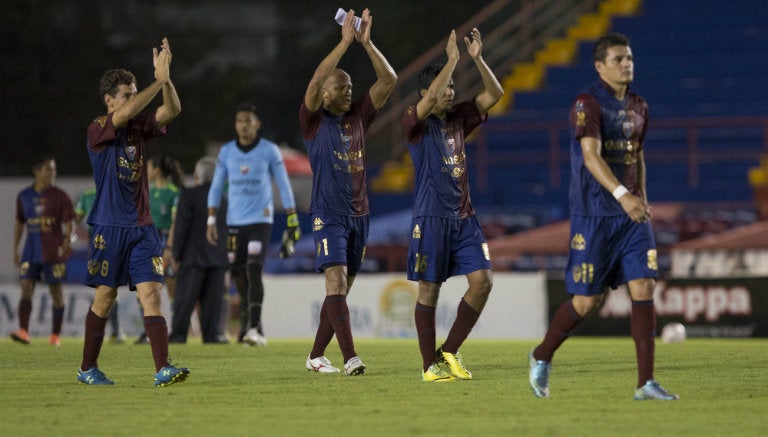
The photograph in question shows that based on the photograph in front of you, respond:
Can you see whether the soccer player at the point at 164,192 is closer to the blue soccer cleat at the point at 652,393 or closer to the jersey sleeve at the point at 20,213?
the jersey sleeve at the point at 20,213

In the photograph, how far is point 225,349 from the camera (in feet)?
49.2

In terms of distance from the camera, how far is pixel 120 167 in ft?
33.6

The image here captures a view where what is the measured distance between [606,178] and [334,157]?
10.3ft

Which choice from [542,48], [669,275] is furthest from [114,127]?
[542,48]

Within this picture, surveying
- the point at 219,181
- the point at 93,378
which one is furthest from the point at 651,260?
the point at 219,181

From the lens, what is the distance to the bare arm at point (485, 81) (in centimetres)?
1025

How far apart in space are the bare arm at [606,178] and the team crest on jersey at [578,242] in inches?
16.1

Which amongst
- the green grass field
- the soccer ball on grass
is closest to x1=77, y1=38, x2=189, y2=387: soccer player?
the green grass field

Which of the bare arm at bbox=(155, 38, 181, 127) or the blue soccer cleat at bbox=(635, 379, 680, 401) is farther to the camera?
the bare arm at bbox=(155, 38, 181, 127)

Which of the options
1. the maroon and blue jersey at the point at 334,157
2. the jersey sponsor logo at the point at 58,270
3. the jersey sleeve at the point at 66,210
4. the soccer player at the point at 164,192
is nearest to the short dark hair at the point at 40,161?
the jersey sleeve at the point at 66,210

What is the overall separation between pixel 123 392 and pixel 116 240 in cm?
118

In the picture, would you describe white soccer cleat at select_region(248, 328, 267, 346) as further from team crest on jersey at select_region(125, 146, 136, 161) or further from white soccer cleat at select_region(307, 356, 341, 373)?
team crest on jersey at select_region(125, 146, 136, 161)

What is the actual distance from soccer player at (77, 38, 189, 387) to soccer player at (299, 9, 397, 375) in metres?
1.34

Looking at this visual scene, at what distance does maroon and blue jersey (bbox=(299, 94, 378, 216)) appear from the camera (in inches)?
436
